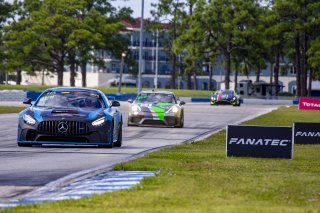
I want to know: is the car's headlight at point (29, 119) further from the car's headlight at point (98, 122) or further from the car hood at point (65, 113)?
the car's headlight at point (98, 122)

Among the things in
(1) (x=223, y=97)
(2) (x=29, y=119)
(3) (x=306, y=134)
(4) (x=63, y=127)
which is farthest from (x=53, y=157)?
(1) (x=223, y=97)

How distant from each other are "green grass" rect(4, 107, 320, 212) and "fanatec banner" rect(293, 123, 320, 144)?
6189 mm

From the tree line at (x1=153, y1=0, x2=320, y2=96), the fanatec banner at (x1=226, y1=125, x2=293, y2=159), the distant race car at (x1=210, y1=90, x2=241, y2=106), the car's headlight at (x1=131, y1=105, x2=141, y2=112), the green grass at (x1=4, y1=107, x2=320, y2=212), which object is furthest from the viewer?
the tree line at (x1=153, y1=0, x2=320, y2=96)

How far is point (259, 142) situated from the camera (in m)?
18.5

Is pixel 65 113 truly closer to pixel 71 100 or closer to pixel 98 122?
pixel 98 122

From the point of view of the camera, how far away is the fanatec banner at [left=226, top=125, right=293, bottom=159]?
60.3 feet

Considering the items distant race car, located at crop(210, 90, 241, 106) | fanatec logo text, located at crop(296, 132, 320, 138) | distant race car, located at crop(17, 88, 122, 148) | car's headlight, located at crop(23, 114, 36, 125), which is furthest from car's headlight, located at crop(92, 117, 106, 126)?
distant race car, located at crop(210, 90, 241, 106)

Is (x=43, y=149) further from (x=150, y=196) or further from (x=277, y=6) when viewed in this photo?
(x=277, y=6)

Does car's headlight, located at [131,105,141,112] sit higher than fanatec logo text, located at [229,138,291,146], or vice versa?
fanatec logo text, located at [229,138,291,146]

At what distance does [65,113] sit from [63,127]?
367mm

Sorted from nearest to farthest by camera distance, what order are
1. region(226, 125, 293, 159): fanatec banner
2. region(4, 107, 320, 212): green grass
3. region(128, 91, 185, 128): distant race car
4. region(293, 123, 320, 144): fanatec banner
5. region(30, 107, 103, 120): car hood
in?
region(4, 107, 320, 212): green grass → region(226, 125, 293, 159): fanatec banner → region(30, 107, 103, 120): car hood → region(293, 123, 320, 144): fanatec banner → region(128, 91, 185, 128): distant race car

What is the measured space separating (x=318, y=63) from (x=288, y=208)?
87.0m

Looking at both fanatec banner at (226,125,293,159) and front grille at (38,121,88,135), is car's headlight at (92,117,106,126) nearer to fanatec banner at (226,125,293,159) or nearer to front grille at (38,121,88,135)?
front grille at (38,121,88,135)

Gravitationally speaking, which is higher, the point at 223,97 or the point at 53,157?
the point at 53,157
